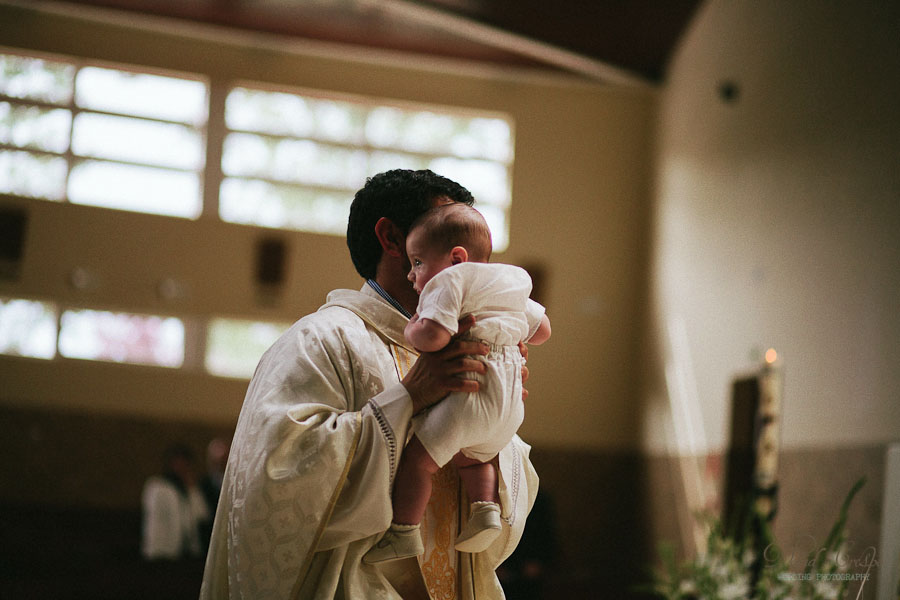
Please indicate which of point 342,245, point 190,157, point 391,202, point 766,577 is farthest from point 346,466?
point 190,157

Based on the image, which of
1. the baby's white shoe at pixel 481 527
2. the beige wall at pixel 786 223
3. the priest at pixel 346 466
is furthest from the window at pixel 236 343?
the baby's white shoe at pixel 481 527

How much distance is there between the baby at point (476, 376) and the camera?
2025 millimetres

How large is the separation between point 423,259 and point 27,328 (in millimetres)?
12519

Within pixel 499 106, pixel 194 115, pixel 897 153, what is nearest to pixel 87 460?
pixel 194 115

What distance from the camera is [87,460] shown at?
13.2m

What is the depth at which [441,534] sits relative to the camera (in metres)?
2.21

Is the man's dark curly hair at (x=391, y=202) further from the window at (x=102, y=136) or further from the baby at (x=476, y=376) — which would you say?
the window at (x=102, y=136)

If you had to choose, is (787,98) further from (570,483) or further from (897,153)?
(570,483)

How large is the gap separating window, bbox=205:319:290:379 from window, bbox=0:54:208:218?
1.70m

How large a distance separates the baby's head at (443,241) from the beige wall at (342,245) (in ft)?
38.3

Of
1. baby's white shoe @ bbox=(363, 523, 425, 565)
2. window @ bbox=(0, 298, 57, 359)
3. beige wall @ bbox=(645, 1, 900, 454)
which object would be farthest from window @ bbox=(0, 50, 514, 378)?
baby's white shoe @ bbox=(363, 523, 425, 565)

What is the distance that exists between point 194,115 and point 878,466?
35.4ft

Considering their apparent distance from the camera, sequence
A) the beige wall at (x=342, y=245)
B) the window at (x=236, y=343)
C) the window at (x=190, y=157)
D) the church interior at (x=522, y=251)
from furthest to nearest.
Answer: the window at (x=236, y=343) → the window at (x=190, y=157) → the beige wall at (x=342, y=245) → the church interior at (x=522, y=251)

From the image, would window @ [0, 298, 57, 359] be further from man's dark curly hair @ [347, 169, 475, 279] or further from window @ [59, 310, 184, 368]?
man's dark curly hair @ [347, 169, 475, 279]
